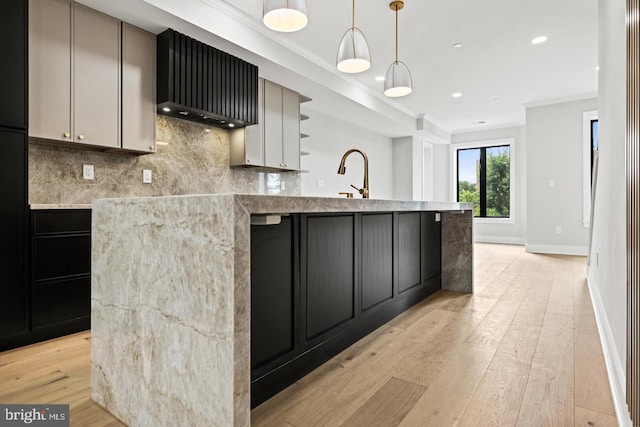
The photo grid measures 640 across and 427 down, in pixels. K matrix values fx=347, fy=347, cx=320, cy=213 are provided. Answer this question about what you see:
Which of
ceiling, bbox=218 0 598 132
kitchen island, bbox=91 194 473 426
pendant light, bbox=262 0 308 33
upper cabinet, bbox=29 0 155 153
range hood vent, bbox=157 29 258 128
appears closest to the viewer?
kitchen island, bbox=91 194 473 426

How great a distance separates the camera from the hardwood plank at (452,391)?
4.33 feet

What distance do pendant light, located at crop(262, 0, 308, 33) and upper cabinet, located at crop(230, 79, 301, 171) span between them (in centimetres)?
182

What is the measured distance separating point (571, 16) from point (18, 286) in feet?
17.1

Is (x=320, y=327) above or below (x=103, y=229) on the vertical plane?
below

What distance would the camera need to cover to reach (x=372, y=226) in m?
2.21

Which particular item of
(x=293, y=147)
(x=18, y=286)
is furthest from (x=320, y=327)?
(x=293, y=147)

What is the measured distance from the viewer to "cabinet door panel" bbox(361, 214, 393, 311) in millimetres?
2135

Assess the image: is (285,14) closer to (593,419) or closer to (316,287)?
(316,287)

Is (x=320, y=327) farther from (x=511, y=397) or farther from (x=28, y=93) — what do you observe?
(x=28, y=93)

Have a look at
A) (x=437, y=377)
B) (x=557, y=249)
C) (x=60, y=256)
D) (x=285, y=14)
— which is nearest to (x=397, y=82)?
(x=285, y=14)

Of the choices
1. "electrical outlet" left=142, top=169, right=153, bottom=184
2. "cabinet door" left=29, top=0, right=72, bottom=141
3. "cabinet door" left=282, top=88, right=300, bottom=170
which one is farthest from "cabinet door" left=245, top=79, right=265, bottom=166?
"cabinet door" left=29, top=0, right=72, bottom=141

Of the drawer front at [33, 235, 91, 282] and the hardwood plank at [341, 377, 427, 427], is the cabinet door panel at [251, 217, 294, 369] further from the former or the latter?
the drawer front at [33, 235, 91, 282]

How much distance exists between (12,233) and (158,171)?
1315 millimetres

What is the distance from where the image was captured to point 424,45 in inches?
159
